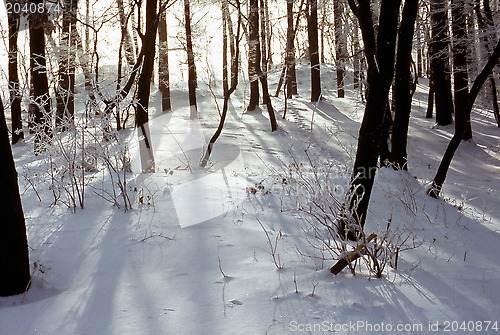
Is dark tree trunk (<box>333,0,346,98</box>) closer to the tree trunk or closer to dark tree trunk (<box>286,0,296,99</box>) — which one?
dark tree trunk (<box>286,0,296,99</box>)

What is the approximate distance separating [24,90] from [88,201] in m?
1.60

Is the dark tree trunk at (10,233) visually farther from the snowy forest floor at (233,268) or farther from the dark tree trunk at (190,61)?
the dark tree trunk at (190,61)

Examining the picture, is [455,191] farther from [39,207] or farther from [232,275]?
[39,207]

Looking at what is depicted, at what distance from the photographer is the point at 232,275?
3830mm

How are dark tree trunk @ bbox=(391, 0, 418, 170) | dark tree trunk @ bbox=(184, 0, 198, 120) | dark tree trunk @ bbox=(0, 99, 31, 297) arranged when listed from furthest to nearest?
1. dark tree trunk @ bbox=(184, 0, 198, 120)
2. dark tree trunk @ bbox=(391, 0, 418, 170)
3. dark tree trunk @ bbox=(0, 99, 31, 297)

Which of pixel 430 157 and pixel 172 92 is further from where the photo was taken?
pixel 172 92

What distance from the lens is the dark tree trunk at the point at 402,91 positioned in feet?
24.2

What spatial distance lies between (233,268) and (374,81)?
229 centimetres

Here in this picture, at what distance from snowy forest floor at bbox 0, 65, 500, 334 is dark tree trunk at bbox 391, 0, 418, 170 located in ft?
1.99

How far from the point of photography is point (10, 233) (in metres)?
3.55

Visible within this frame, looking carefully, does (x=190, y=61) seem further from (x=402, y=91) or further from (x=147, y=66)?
(x=402, y=91)

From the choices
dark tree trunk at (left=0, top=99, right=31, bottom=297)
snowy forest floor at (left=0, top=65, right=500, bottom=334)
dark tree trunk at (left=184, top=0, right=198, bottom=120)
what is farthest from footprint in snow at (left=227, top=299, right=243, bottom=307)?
dark tree trunk at (left=184, top=0, right=198, bottom=120)

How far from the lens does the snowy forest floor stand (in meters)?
3.12

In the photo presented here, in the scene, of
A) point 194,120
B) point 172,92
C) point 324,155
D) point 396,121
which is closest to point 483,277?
point 396,121
